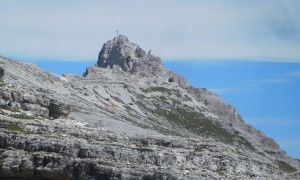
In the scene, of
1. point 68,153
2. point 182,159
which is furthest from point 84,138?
point 182,159

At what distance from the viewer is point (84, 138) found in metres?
→ 61.6

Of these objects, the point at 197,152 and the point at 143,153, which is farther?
the point at 197,152

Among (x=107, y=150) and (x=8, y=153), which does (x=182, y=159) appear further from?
(x=8, y=153)

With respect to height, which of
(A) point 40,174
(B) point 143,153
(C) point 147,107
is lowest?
(A) point 40,174

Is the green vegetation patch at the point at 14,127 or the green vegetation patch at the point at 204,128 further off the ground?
the green vegetation patch at the point at 204,128

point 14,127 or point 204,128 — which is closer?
point 14,127

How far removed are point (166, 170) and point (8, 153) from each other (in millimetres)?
15552

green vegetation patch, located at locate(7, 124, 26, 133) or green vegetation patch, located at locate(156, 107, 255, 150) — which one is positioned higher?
green vegetation patch, located at locate(156, 107, 255, 150)

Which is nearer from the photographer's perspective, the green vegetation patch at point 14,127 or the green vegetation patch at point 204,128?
the green vegetation patch at point 14,127

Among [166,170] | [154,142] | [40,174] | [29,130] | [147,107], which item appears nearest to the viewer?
[166,170]

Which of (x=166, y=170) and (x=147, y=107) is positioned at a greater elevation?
(x=147, y=107)

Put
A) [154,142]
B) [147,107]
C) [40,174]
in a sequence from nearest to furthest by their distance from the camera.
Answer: [40,174] → [154,142] → [147,107]

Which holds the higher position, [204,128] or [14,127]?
[204,128]

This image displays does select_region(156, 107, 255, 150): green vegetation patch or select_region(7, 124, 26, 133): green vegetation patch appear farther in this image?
select_region(156, 107, 255, 150): green vegetation patch
